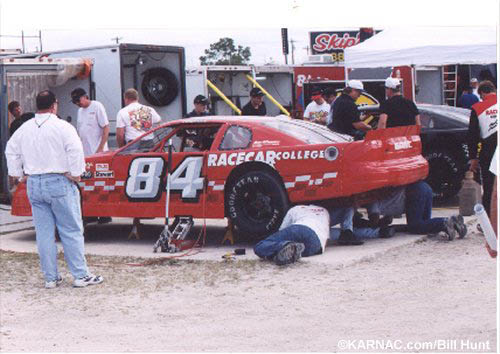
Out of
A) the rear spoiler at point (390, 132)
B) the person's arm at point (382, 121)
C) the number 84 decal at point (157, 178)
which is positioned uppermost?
the person's arm at point (382, 121)

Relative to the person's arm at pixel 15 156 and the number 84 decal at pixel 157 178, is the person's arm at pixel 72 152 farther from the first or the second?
the number 84 decal at pixel 157 178

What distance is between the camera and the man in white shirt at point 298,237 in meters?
8.45

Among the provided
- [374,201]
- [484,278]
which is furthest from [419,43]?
[484,278]

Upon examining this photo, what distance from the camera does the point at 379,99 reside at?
21750 millimetres

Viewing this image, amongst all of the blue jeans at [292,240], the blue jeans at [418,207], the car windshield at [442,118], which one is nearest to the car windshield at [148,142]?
the blue jeans at [292,240]

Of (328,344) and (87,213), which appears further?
(87,213)

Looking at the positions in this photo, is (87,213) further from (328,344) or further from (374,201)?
(328,344)

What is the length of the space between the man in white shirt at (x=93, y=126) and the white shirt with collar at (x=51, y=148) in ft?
14.7

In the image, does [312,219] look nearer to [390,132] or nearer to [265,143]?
[265,143]

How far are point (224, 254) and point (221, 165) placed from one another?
3.42ft

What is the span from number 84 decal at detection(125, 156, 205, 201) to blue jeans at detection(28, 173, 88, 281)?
205 centimetres

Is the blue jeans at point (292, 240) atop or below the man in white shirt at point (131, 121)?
below

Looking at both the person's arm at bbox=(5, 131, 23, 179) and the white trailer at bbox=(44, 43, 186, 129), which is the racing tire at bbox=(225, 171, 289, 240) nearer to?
the person's arm at bbox=(5, 131, 23, 179)

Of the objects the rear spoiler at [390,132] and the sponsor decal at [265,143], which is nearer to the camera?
the rear spoiler at [390,132]
